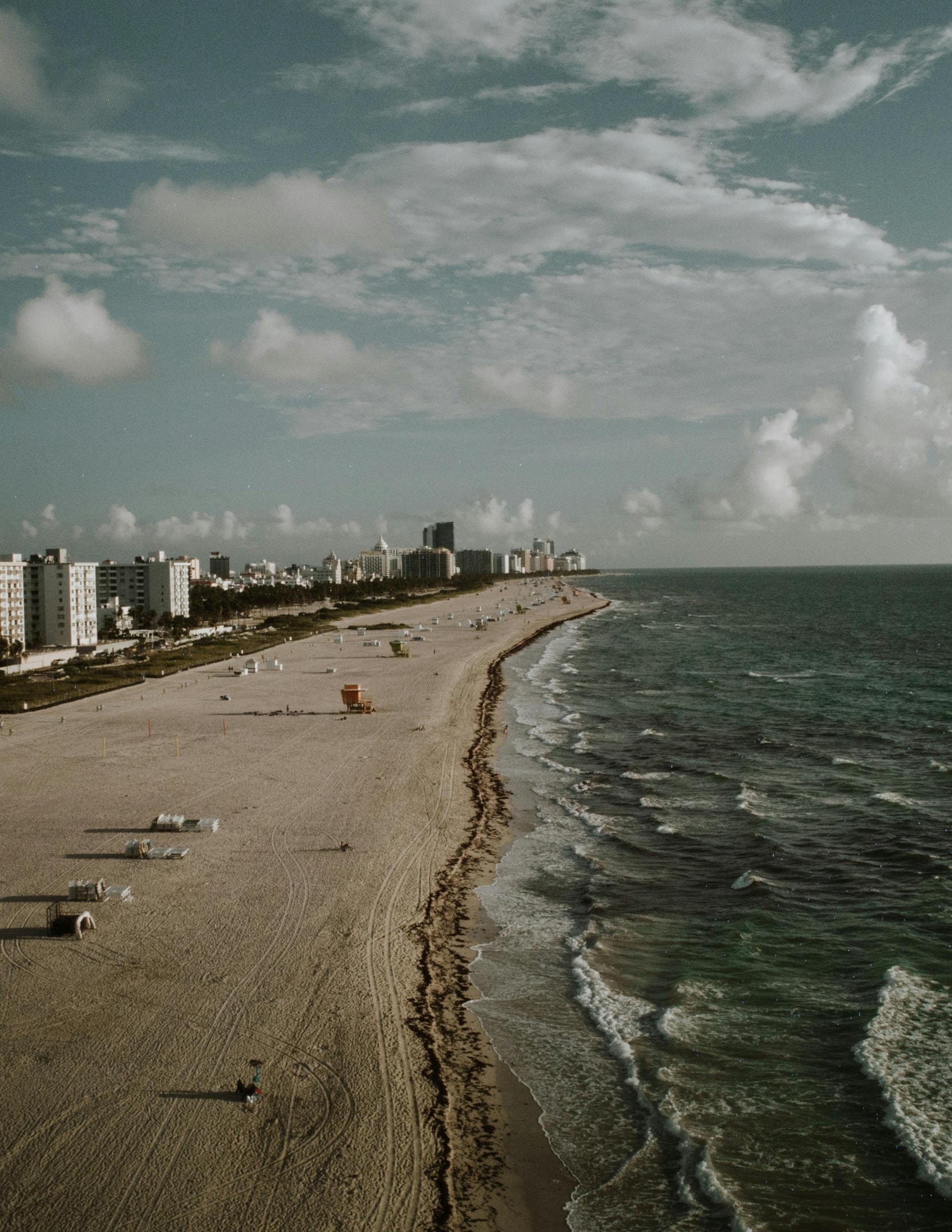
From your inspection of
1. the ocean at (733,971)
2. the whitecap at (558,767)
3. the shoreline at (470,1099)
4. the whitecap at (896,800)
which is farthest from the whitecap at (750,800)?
the shoreline at (470,1099)

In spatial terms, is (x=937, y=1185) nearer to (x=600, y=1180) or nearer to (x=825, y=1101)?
(x=825, y=1101)

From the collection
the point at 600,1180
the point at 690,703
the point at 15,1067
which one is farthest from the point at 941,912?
the point at 690,703

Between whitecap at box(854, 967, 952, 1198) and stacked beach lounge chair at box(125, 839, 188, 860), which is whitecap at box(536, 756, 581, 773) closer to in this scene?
stacked beach lounge chair at box(125, 839, 188, 860)

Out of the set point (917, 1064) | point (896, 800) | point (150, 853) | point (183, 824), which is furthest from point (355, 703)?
point (917, 1064)

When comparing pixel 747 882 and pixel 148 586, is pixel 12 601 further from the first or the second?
pixel 747 882

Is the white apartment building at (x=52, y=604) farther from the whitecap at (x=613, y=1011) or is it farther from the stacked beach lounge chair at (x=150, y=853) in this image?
the whitecap at (x=613, y=1011)

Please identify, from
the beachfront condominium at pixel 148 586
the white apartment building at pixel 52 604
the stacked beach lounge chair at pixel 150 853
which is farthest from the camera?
the beachfront condominium at pixel 148 586
